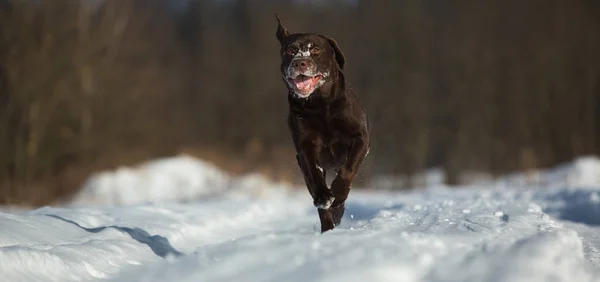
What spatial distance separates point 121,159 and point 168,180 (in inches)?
108

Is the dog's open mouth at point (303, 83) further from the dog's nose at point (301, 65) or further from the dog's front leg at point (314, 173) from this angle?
the dog's front leg at point (314, 173)

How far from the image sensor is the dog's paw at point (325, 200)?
528cm

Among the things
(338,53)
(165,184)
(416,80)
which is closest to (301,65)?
(338,53)

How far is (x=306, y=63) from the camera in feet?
17.3

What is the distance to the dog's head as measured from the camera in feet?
Answer: 17.3

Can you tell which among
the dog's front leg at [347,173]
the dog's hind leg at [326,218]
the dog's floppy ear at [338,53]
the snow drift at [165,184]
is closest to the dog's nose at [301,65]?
the dog's floppy ear at [338,53]

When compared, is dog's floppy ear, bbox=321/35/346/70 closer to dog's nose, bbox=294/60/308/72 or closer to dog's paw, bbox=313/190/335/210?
dog's nose, bbox=294/60/308/72

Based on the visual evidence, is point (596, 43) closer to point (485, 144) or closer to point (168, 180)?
point (485, 144)

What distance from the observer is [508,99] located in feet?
98.4

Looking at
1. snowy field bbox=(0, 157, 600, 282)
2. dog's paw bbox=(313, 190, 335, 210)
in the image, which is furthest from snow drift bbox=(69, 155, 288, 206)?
dog's paw bbox=(313, 190, 335, 210)

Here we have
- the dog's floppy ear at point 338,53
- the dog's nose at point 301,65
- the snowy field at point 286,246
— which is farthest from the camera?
the dog's floppy ear at point 338,53

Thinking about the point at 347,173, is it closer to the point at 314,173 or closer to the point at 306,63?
the point at 314,173

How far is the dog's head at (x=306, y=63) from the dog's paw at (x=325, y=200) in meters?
0.72

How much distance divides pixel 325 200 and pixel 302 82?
846 mm
